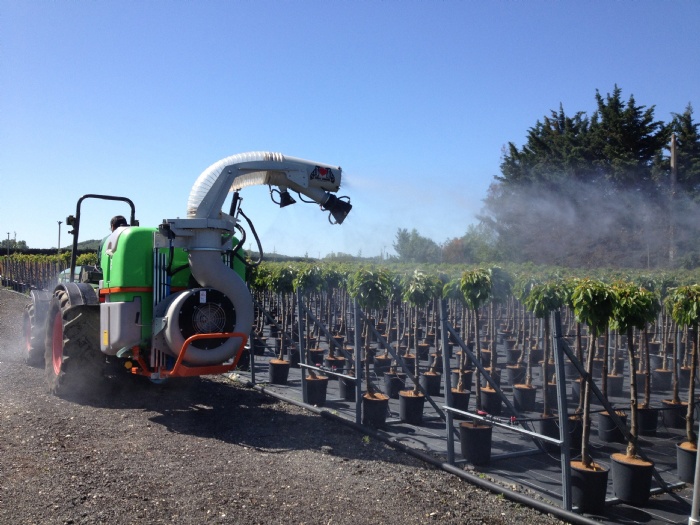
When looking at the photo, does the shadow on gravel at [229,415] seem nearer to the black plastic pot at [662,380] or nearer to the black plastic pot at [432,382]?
the black plastic pot at [432,382]

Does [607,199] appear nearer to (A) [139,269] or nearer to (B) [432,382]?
(B) [432,382]

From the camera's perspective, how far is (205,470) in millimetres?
5809

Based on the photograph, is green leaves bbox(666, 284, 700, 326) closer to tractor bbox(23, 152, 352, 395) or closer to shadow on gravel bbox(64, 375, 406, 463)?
shadow on gravel bbox(64, 375, 406, 463)

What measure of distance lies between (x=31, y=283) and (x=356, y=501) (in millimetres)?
28418

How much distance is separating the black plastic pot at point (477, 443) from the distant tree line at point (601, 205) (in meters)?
16.4

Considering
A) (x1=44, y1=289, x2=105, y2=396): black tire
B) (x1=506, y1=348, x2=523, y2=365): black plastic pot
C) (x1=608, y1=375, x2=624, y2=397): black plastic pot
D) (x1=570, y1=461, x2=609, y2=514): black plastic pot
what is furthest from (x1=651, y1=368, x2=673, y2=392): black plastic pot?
(x1=44, y1=289, x2=105, y2=396): black tire

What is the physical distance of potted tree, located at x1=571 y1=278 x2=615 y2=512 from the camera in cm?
519

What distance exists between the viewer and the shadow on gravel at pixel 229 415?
692 cm

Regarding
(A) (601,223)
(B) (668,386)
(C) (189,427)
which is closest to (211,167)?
(C) (189,427)

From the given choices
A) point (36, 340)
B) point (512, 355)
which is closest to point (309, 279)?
point (36, 340)

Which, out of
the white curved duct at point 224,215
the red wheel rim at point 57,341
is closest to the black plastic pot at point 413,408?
the white curved duct at point 224,215

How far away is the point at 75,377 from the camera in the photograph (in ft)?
27.3

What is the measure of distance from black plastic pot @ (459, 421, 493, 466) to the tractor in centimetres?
289

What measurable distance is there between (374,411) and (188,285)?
2.89 m
